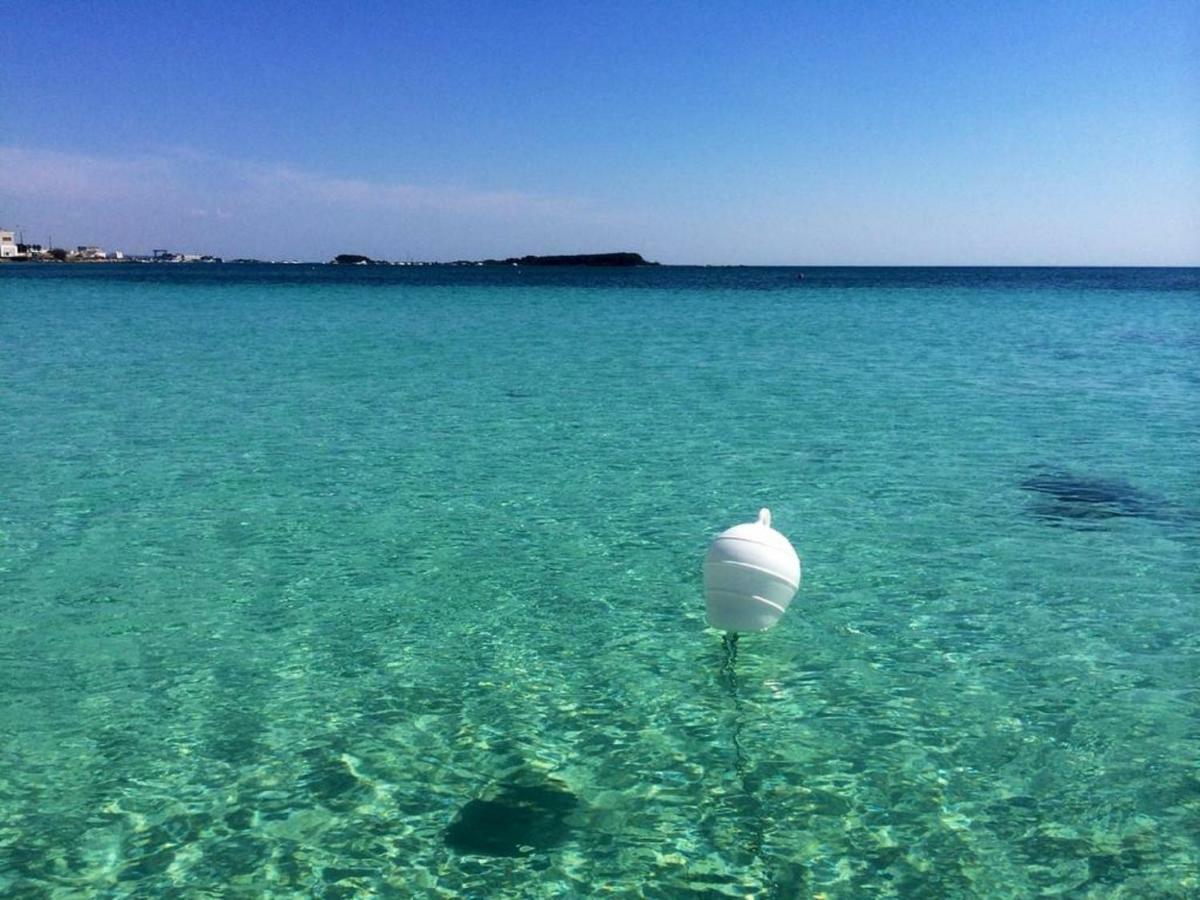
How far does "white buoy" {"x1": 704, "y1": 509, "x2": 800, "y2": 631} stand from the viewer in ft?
18.6

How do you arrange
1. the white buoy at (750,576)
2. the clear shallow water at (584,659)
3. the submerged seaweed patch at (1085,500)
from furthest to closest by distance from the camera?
the submerged seaweed patch at (1085,500) → the white buoy at (750,576) → the clear shallow water at (584,659)

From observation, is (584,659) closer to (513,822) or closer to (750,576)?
(513,822)

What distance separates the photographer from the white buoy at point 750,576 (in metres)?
5.68

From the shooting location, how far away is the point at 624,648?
773 centimetres

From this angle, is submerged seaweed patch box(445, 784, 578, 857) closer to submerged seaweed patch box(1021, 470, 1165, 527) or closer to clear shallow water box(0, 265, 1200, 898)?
clear shallow water box(0, 265, 1200, 898)

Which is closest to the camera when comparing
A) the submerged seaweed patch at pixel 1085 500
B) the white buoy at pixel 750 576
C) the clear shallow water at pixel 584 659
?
the clear shallow water at pixel 584 659

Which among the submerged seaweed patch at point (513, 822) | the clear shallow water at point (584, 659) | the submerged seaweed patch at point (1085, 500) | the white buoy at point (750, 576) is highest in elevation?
the white buoy at point (750, 576)

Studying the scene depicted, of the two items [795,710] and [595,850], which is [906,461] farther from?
[595,850]

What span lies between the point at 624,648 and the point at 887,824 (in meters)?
2.85

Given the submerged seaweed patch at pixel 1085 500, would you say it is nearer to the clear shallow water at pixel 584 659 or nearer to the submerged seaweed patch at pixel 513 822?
the clear shallow water at pixel 584 659

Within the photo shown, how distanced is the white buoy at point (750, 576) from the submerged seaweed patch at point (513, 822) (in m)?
1.53

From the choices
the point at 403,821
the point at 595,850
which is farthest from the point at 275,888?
the point at 595,850

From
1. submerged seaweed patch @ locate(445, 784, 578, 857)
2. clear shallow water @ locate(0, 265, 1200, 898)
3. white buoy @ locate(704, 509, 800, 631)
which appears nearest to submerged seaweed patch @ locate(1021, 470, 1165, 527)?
clear shallow water @ locate(0, 265, 1200, 898)

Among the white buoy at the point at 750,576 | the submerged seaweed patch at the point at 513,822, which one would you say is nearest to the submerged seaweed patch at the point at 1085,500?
the white buoy at the point at 750,576
